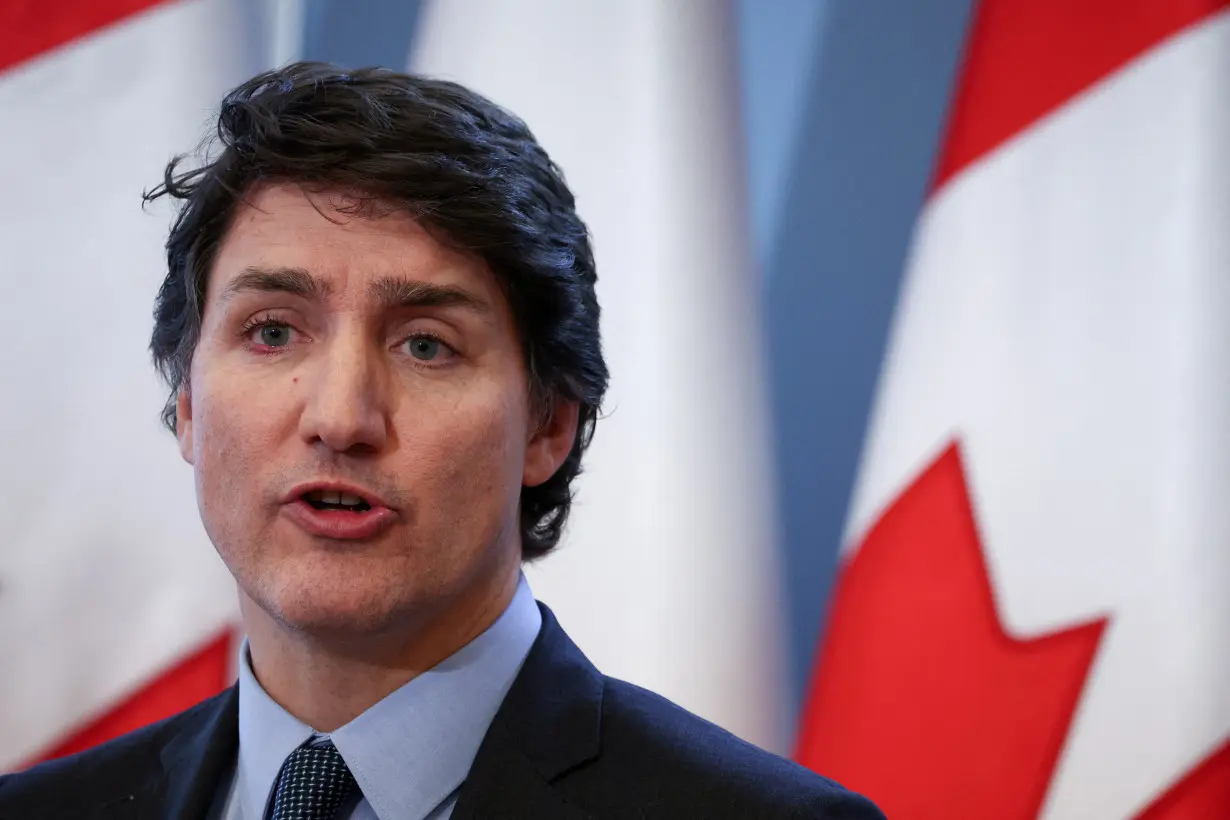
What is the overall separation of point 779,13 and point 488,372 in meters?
1.00

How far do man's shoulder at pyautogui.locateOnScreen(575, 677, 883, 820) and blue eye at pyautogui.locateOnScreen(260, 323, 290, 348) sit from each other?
588mm

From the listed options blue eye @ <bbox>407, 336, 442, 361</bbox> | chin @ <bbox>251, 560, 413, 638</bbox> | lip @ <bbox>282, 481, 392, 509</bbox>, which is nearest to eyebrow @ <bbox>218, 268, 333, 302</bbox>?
blue eye @ <bbox>407, 336, 442, 361</bbox>

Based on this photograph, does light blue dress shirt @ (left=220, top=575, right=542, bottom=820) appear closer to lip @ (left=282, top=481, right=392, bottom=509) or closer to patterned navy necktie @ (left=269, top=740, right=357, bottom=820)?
patterned navy necktie @ (left=269, top=740, right=357, bottom=820)

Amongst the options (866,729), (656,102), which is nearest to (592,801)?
(866,729)

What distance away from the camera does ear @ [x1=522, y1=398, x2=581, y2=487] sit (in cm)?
170

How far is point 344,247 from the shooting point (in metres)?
1.48

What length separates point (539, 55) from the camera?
232 centimetres

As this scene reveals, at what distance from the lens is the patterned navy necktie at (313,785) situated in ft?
4.74

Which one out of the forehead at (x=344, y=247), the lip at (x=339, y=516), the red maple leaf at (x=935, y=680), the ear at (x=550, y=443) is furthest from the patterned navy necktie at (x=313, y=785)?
the red maple leaf at (x=935, y=680)

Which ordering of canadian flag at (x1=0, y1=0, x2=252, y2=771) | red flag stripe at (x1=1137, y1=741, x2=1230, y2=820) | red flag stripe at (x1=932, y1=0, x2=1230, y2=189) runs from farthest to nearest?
canadian flag at (x1=0, y1=0, x2=252, y2=771), red flag stripe at (x1=932, y1=0, x2=1230, y2=189), red flag stripe at (x1=1137, y1=741, x2=1230, y2=820)

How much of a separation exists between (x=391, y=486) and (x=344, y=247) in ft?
0.94

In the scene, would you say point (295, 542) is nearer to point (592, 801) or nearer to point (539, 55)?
point (592, 801)

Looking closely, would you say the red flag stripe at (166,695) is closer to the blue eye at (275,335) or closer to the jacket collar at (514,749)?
the jacket collar at (514,749)

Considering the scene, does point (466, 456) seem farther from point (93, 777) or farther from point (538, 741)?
point (93, 777)
